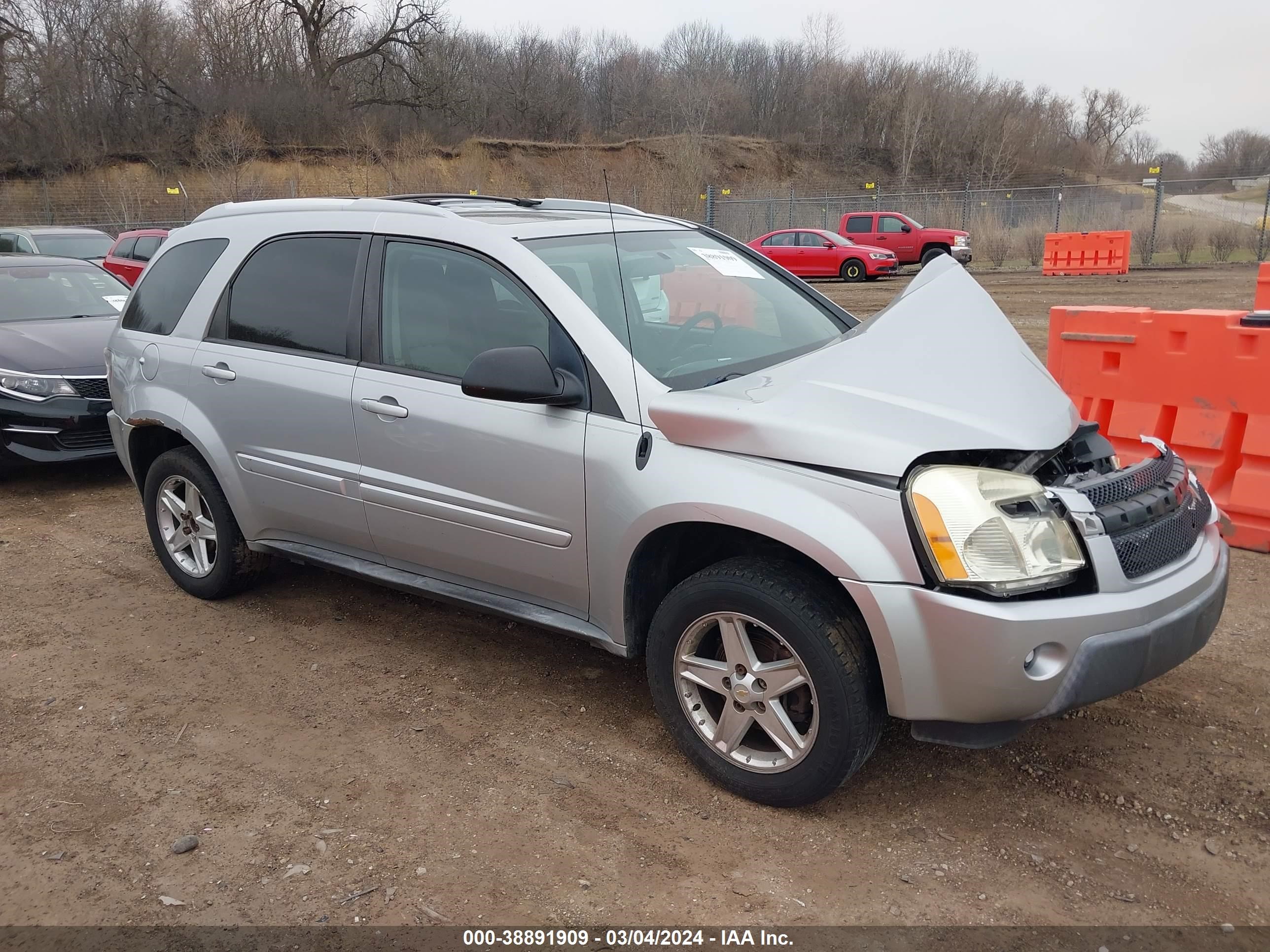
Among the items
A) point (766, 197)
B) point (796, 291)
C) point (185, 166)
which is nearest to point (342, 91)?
point (185, 166)

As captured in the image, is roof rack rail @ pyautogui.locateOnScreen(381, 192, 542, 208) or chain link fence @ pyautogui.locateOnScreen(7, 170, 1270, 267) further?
chain link fence @ pyautogui.locateOnScreen(7, 170, 1270, 267)

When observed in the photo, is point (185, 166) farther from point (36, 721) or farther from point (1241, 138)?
point (1241, 138)

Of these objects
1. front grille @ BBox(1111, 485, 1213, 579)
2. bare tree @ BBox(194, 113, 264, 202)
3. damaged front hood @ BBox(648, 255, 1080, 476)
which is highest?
bare tree @ BBox(194, 113, 264, 202)

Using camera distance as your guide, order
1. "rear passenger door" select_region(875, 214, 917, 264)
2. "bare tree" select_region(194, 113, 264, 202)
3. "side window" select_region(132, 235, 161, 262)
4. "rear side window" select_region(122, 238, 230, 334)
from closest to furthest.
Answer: "rear side window" select_region(122, 238, 230, 334), "side window" select_region(132, 235, 161, 262), "rear passenger door" select_region(875, 214, 917, 264), "bare tree" select_region(194, 113, 264, 202)

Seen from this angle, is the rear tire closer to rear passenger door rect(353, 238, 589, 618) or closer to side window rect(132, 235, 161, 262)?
side window rect(132, 235, 161, 262)

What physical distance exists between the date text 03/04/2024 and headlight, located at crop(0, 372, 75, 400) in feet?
19.3

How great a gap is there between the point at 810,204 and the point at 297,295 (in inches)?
1297

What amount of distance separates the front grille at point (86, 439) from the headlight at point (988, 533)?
6.11m

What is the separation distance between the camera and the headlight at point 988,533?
2.53 m

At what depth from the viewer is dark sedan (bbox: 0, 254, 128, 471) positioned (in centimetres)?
666

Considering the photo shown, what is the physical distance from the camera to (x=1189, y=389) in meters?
5.29

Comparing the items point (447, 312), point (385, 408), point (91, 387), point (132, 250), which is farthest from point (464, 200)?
point (132, 250)

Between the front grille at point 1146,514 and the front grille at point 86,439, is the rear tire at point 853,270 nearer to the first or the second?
the front grille at point 86,439

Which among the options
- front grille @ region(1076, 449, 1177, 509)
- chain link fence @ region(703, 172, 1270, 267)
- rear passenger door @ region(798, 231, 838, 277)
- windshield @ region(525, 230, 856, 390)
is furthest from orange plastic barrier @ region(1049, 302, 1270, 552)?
chain link fence @ region(703, 172, 1270, 267)
